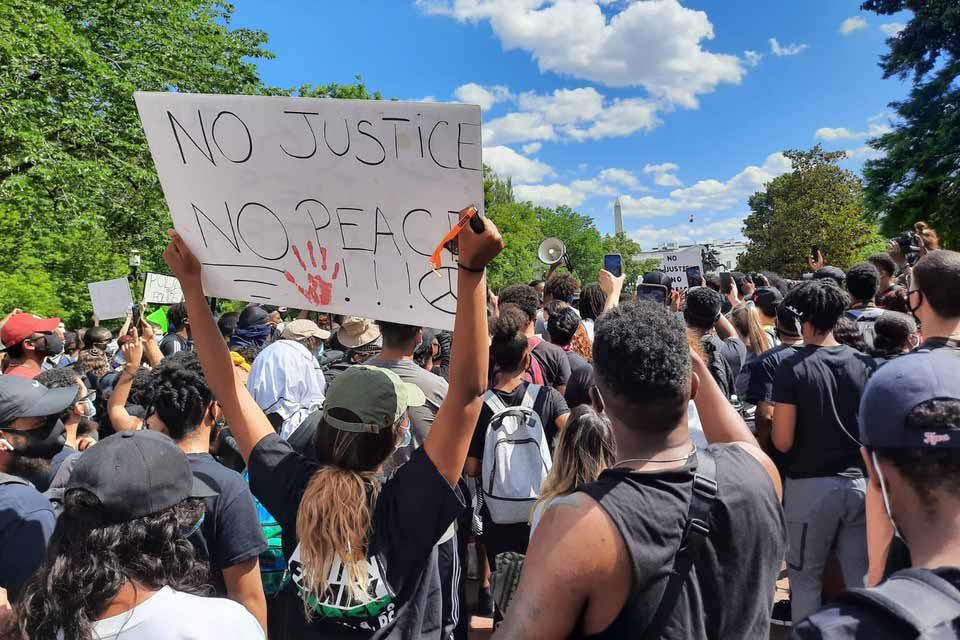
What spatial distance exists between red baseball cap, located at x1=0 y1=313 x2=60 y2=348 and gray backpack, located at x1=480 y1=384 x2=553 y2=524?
390 centimetres

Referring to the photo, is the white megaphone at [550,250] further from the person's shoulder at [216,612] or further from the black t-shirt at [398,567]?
the person's shoulder at [216,612]

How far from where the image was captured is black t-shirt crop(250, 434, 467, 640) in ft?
5.45

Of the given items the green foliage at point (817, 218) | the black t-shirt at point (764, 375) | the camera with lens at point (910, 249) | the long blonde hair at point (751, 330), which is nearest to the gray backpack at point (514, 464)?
the black t-shirt at point (764, 375)

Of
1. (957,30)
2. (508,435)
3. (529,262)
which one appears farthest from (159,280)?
(529,262)

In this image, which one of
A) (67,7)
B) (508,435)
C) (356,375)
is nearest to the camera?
(356,375)

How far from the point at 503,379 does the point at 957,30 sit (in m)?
27.6

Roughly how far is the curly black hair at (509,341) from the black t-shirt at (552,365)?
2.27ft

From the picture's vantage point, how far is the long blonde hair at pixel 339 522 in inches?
65.2

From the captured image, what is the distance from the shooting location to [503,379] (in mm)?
3828

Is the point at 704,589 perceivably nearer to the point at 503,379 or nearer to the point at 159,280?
the point at 503,379

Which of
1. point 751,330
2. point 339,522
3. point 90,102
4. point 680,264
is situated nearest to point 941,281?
point 751,330

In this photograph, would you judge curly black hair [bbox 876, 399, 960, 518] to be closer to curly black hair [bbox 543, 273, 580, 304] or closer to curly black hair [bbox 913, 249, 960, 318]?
curly black hair [bbox 913, 249, 960, 318]

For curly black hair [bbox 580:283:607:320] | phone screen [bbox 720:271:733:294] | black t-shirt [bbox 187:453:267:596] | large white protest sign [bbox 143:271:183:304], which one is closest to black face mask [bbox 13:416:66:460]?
black t-shirt [bbox 187:453:267:596]

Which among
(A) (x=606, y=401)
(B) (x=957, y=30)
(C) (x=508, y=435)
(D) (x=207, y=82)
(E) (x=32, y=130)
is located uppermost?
(B) (x=957, y=30)
